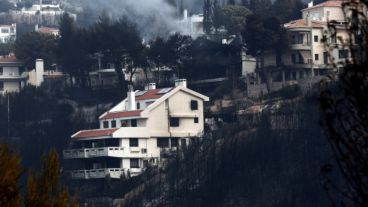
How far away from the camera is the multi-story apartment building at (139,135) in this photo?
282 ft

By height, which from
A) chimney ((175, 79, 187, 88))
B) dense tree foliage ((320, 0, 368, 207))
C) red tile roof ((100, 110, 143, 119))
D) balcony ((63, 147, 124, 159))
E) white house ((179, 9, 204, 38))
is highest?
white house ((179, 9, 204, 38))

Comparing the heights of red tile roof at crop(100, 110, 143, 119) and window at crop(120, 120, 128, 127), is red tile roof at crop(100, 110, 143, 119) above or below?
above

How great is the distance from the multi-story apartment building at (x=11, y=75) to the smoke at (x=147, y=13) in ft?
39.7

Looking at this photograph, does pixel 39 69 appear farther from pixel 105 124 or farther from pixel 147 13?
pixel 147 13

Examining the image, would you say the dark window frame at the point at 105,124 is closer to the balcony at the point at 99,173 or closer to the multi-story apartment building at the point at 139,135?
the multi-story apartment building at the point at 139,135

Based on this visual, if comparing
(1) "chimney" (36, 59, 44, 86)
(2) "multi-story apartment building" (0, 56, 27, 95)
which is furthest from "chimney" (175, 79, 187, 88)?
(2) "multi-story apartment building" (0, 56, 27, 95)

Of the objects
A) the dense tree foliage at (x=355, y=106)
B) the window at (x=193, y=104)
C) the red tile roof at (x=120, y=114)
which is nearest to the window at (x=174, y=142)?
the window at (x=193, y=104)

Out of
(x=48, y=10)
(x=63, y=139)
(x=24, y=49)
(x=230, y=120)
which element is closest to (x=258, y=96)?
(x=230, y=120)

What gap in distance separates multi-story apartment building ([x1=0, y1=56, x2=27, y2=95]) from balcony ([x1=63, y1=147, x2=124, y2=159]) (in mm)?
20718

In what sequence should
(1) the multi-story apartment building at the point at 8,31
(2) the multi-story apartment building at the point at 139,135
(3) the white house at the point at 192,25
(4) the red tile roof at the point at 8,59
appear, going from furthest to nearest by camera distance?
(1) the multi-story apartment building at the point at 8,31 → (3) the white house at the point at 192,25 → (4) the red tile roof at the point at 8,59 → (2) the multi-story apartment building at the point at 139,135

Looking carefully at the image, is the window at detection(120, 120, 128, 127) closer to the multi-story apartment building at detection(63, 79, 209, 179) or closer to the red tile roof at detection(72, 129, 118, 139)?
the multi-story apartment building at detection(63, 79, 209, 179)

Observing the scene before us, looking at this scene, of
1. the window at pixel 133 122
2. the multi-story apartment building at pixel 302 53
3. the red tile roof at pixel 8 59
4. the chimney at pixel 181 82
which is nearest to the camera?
the window at pixel 133 122

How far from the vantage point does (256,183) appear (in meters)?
73.4

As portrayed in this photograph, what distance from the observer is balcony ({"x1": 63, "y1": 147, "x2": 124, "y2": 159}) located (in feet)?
283
